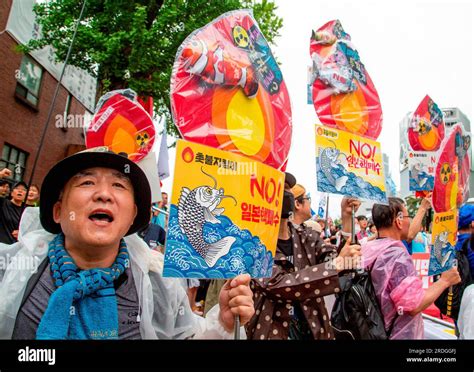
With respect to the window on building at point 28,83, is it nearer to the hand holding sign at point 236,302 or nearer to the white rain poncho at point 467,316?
the hand holding sign at point 236,302

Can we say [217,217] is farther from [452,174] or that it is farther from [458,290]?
[458,290]

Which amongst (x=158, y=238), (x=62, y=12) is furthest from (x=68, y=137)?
(x=158, y=238)

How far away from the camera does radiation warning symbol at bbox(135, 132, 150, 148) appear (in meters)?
2.89

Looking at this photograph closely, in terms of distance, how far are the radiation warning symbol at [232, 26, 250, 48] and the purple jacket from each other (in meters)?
1.42

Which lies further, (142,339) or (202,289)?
(202,289)

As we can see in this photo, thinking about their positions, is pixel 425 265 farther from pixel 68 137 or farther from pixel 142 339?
pixel 68 137

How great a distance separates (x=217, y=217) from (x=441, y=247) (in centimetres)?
167

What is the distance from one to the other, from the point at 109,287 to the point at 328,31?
2.17 metres

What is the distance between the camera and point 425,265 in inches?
181

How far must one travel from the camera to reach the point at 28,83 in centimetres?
838

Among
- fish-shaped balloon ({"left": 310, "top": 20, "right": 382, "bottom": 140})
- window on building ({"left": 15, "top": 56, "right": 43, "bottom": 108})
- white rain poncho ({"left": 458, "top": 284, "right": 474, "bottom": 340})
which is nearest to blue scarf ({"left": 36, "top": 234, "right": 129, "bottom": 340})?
white rain poncho ({"left": 458, "top": 284, "right": 474, "bottom": 340})

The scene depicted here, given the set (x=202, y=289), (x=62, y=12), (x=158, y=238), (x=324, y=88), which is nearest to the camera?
(x=324, y=88)

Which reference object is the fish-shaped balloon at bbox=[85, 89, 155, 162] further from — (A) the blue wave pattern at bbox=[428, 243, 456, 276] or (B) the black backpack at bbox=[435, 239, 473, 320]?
(B) the black backpack at bbox=[435, 239, 473, 320]
